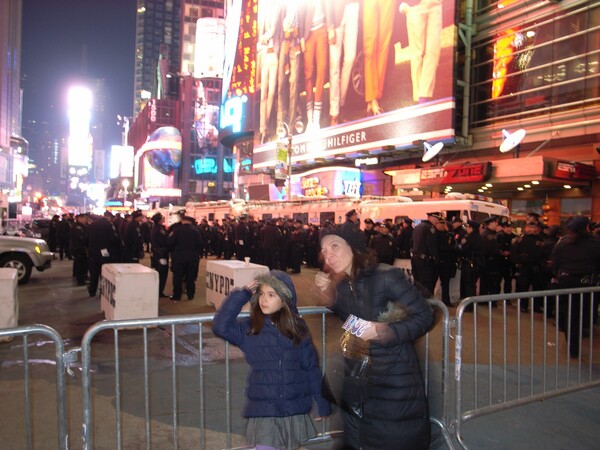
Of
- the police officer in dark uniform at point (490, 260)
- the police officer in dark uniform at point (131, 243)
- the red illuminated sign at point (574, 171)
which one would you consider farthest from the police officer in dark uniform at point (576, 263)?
the red illuminated sign at point (574, 171)

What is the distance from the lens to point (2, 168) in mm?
66125

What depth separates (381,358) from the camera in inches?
103

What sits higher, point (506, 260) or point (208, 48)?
point (208, 48)

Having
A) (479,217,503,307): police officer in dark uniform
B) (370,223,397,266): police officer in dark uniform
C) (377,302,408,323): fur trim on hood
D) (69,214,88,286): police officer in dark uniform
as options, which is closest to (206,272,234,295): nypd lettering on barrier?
(370,223,397,266): police officer in dark uniform

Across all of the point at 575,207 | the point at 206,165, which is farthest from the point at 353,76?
the point at 206,165

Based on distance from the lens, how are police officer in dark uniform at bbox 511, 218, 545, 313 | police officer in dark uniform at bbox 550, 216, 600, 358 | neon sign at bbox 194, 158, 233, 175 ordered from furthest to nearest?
neon sign at bbox 194, 158, 233, 175 < police officer in dark uniform at bbox 511, 218, 545, 313 < police officer in dark uniform at bbox 550, 216, 600, 358

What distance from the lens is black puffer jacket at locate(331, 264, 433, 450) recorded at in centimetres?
254

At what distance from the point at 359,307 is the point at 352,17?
115ft

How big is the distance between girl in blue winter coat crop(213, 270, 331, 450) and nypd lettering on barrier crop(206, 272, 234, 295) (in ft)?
19.6

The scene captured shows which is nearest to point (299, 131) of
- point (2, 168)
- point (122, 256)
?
point (122, 256)

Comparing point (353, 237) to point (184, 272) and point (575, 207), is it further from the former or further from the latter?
point (575, 207)

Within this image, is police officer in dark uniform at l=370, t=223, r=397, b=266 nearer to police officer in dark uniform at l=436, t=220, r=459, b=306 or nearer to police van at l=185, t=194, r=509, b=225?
police van at l=185, t=194, r=509, b=225

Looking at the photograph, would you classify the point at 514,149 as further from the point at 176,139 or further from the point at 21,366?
the point at 176,139

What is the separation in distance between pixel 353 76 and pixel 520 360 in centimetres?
3021
